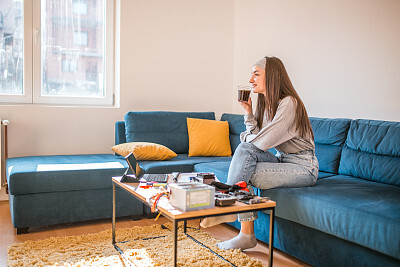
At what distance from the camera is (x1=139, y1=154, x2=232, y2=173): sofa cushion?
9.71ft

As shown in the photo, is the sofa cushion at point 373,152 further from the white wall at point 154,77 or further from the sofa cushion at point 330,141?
the white wall at point 154,77

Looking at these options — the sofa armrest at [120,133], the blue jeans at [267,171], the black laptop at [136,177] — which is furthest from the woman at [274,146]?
the sofa armrest at [120,133]

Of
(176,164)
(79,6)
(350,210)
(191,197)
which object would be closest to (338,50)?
(176,164)

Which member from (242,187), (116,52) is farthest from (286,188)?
(116,52)

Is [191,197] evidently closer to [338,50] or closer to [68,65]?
[338,50]

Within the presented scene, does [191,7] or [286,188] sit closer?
[286,188]

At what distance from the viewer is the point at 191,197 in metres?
1.58

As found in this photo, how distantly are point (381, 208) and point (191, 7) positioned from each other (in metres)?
3.11

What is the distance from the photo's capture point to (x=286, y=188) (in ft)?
7.29

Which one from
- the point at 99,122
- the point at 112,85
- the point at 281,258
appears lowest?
the point at 281,258

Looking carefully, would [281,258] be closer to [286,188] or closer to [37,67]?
[286,188]

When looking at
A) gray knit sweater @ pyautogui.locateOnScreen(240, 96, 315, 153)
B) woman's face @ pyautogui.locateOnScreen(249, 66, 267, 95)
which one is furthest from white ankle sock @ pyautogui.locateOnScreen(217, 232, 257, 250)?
woman's face @ pyautogui.locateOnScreen(249, 66, 267, 95)

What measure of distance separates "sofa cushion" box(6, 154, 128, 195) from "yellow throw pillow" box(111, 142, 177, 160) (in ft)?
0.51

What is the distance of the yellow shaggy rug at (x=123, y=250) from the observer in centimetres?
207
